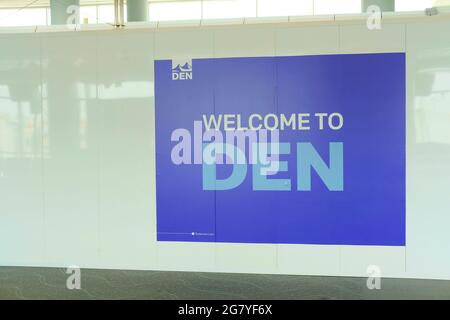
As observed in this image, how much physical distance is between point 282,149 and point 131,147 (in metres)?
1.43

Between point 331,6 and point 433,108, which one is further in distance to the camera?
point 331,6

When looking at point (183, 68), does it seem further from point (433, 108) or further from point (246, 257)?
point (433, 108)

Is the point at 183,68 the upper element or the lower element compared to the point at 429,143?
upper

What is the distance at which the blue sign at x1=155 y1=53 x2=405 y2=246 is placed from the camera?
11.2 ft

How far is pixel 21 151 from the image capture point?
12.5 feet

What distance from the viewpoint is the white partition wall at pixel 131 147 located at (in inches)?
133

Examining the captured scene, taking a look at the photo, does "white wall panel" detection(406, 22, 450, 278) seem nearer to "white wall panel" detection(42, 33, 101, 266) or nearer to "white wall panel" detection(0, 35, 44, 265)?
"white wall panel" detection(42, 33, 101, 266)

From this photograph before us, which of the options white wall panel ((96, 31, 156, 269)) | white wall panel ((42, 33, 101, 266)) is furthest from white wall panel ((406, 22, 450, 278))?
white wall panel ((42, 33, 101, 266))

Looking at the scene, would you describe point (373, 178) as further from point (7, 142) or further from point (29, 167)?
point (7, 142)

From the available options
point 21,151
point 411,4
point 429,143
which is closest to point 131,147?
point 21,151

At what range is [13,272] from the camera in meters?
3.78
